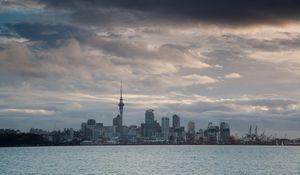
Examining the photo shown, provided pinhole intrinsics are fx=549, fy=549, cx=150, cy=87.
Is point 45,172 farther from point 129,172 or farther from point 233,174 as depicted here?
point 233,174

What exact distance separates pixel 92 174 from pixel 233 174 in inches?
1170

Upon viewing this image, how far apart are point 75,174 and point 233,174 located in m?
33.2

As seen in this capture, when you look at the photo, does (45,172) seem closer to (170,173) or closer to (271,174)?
(170,173)

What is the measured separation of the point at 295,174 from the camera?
383 ft

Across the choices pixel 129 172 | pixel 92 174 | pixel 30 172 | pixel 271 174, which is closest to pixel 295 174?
pixel 271 174

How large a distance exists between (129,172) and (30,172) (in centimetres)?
2173

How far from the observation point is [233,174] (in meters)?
116

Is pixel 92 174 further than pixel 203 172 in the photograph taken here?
No

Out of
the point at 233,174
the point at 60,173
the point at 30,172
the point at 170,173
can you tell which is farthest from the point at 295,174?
the point at 30,172

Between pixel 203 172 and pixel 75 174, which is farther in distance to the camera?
pixel 203 172

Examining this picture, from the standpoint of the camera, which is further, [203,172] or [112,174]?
[203,172]

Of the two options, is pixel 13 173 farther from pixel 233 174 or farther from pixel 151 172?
pixel 233 174

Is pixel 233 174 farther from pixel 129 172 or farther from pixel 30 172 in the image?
pixel 30 172

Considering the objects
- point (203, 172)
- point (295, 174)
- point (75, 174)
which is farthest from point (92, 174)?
point (295, 174)
